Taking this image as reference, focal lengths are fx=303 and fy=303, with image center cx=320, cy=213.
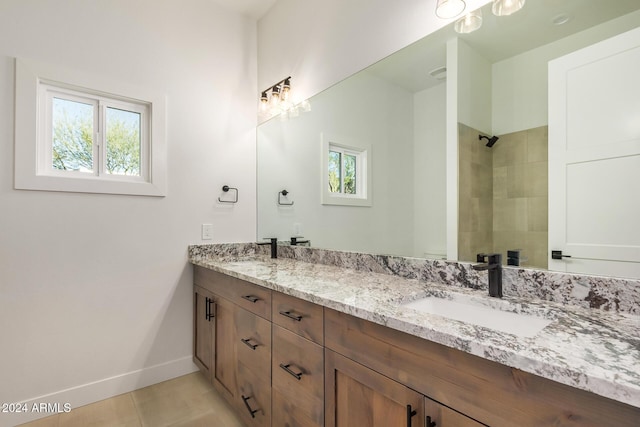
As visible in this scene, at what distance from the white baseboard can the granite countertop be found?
1390 mm

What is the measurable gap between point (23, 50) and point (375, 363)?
8.00 feet

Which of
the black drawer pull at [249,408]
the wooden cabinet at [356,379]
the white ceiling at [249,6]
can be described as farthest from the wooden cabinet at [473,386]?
the white ceiling at [249,6]

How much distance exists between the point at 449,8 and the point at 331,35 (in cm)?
84

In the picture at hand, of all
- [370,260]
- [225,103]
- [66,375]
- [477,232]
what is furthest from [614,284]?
[66,375]

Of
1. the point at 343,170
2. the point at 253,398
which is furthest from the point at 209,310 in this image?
the point at 343,170

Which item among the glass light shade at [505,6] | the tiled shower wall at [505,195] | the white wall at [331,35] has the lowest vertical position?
the tiled shower wall at [505,195]

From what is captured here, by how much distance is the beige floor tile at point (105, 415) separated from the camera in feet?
5.53

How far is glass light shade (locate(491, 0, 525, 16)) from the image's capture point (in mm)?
1132

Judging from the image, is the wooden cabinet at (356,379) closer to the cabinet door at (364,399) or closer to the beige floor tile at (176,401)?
the cabinet door at (364,399)

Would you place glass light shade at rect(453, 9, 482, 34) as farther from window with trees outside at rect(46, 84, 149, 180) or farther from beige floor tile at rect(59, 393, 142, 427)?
beige floor tile at rect(59, 393, 142, 427)

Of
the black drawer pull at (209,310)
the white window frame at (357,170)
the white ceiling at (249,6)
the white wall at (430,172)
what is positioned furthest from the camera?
the white ceiling at (249,6)

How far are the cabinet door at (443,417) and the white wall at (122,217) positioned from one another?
6.46ft

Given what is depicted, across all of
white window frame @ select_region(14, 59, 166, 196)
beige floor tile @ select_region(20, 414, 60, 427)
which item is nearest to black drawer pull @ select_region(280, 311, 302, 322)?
white window frame @ select_region(14, 59, 166, 196)

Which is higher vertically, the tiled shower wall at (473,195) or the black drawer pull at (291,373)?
the tiled shower wall at (473,195)
